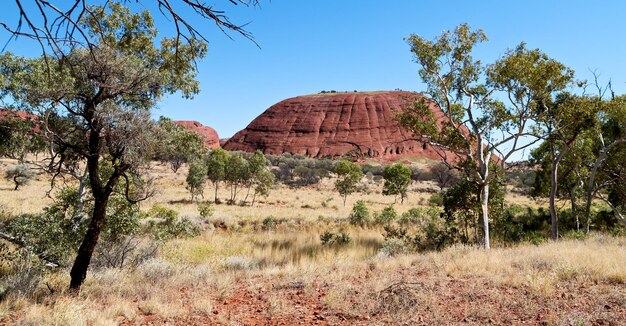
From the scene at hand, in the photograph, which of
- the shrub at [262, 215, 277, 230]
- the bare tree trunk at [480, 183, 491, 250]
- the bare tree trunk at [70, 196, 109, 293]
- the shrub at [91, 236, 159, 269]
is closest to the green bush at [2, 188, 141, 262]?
the shrub at [91, 236, 159, 269]

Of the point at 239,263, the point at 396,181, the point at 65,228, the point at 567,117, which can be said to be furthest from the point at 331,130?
the point at 65,228

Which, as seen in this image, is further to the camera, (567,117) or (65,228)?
→ (567,117)

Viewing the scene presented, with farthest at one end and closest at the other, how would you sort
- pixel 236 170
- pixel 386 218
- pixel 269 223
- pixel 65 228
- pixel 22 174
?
1. pixel 236 170
2. pixel 22 174
3. pixel 386 218
4. pixel 269 223
5. pixel 65 228

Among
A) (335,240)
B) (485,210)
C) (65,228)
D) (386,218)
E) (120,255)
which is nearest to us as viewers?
(65,228)

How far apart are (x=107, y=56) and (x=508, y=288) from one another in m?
8.71

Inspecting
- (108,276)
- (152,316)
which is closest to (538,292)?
(152,316)

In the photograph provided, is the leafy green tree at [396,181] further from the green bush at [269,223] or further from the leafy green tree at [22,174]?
the leafy green tree at [22,174]

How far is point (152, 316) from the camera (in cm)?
594

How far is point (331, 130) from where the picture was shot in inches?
4956

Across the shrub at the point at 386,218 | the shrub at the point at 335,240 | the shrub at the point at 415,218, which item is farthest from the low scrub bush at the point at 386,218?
the shrub at the point at 335,240

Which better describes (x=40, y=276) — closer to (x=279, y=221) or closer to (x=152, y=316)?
(x=152, y=316)

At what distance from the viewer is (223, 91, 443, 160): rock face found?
117250mm

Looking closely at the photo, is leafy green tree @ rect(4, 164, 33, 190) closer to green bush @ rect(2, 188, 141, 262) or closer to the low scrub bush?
green bush @ rect(2, 188, 141, 262)

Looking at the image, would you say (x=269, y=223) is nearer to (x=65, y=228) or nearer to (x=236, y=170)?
(x=65, y=228)
